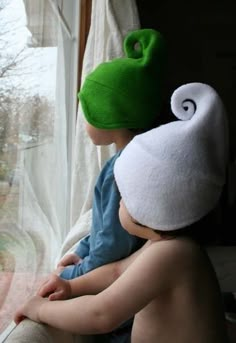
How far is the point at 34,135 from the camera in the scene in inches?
43.5

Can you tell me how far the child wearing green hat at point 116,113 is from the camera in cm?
89

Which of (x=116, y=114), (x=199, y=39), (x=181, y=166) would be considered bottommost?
(x=181, y=166)

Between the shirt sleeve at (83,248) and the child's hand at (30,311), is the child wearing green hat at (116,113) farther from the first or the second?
the child's hand at (30,311)

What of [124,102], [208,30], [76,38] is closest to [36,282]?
[124,102]

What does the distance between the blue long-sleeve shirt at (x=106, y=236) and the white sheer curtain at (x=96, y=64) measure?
25cm

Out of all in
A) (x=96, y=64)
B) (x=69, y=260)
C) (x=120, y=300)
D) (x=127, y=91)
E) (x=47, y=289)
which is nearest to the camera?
(x=120, y=300)

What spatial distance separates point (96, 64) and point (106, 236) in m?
0.62

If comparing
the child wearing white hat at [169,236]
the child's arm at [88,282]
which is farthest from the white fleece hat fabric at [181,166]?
the child's arm at [88,282]

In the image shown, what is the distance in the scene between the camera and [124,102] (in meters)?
0.91

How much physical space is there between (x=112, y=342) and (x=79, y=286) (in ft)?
0.61

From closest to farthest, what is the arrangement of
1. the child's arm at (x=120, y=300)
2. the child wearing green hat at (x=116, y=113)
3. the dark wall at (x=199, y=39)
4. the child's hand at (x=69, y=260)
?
the child's arm at (x=120, y=300), the child wearing green hat at (x=116, y=113), the child's hand at (x=69, y=260), the dark wall at (x=199, y=39)

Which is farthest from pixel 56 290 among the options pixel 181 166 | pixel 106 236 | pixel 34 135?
A: pixel 34 135

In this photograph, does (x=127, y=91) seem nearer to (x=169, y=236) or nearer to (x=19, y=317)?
(x=169, y=236)

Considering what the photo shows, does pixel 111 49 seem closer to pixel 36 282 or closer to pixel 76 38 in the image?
pixel 76 38
